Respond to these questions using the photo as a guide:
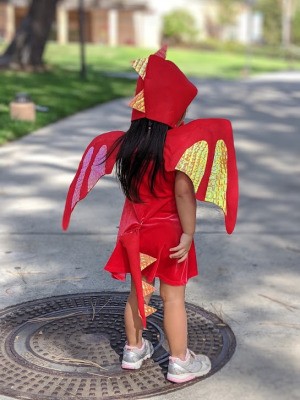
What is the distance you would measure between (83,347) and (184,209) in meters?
0.98

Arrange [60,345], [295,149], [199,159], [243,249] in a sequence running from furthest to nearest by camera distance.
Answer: [295,149] < [243,249] < [60,345] < [199,159]

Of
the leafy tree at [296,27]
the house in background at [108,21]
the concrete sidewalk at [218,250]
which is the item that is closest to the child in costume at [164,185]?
the concrete sidewalk at [218,250]

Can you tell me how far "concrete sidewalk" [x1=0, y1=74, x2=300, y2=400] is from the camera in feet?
12.4

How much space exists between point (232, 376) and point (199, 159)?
1.02 meters

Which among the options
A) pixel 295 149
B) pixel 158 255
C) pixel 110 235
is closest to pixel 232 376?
pixel 158 255

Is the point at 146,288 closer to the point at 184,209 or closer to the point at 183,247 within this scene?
the point at 183,247

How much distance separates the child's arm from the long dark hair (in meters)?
0.10

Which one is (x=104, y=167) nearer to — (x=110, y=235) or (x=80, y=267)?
(x=80, y=267)

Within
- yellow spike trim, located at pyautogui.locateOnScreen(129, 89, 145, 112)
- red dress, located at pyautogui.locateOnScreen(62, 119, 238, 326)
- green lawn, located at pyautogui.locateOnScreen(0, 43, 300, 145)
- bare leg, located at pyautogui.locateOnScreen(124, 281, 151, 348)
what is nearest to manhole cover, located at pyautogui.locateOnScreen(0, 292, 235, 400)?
bare leg, located at pyautogui.locateOnScreen(124, 281, 151, 348)

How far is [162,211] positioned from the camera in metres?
3.50

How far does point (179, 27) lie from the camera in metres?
44.4

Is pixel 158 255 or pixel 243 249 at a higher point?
pixel 158 255

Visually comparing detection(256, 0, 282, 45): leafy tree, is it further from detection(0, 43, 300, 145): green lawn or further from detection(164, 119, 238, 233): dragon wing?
detection(164, 119, 238, 233): dragon wing

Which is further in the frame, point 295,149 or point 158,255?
point 295,149
